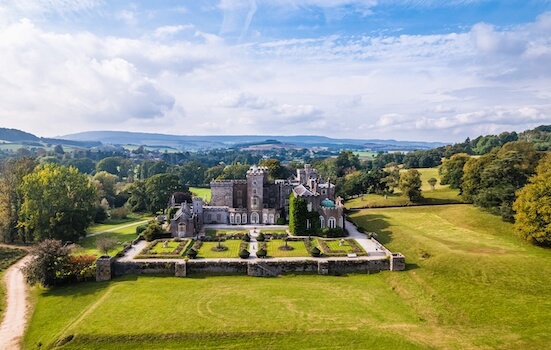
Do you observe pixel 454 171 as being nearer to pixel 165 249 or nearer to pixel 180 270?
pixel 165 249

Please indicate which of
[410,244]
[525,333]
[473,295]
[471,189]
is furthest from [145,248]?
[471,189]

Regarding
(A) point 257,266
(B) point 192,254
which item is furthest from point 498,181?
(B) point 192,254

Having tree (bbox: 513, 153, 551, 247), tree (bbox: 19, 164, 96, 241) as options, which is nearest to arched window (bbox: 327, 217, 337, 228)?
tree (bbox: 513, 153, 551, 247)

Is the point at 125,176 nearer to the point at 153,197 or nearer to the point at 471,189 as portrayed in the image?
the point at 153,197

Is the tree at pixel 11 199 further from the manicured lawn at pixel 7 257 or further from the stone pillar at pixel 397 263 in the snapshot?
the stone pillar at pixel 397 263

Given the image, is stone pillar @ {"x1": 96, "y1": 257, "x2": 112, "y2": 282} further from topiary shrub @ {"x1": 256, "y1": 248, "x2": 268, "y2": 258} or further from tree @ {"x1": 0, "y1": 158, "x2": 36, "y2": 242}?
tree @ {"x1": 0, "y1": 158, "x2": 36, "y2": 242}
